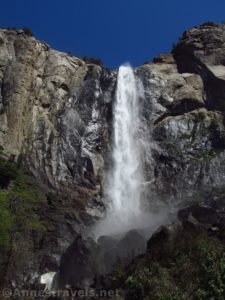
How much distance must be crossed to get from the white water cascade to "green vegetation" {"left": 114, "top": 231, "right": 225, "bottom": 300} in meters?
21.8

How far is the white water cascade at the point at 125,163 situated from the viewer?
53.9 metres

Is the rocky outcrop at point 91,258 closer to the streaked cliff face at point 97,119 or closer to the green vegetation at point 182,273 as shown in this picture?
the green vegetation at point 182,273

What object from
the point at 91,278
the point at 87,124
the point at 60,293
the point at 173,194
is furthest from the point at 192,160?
the point at 60,293

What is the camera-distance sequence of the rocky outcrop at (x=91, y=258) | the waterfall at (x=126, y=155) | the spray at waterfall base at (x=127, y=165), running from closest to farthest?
the rocky outcrop at (x=91, y=258), the spray at waterfall base at (x=127, y=165), the waterfall at (x=126, y=155)

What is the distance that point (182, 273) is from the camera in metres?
24.2

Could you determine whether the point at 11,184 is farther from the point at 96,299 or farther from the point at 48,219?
the point at 96,299

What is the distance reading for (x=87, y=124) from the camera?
62.1 meters

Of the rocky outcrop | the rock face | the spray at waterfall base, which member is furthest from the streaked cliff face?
the rocky outcrop

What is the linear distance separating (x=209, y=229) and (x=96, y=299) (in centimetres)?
788

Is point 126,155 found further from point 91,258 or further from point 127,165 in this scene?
point 91,258

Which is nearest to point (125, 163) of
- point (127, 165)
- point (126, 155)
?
point (127, 165)

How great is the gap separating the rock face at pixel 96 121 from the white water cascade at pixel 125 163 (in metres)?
0.94

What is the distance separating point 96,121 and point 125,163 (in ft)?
20.3

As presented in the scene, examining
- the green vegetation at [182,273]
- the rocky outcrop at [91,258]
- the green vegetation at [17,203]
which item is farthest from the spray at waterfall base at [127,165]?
the green vegetation at [182,273]
